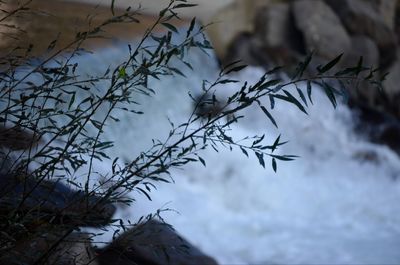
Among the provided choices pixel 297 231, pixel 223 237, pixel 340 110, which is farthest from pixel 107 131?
pixel 340 110

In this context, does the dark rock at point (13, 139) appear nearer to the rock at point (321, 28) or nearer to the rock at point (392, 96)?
the rock at point (321, 28)

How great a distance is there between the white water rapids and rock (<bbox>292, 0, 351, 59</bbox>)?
120 centimetres

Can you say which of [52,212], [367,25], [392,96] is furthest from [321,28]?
[52,212]

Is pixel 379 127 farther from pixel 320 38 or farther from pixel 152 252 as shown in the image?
pixel 152 252

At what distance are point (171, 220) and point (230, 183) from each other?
50.3 inches

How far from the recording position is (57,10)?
4.87 meters

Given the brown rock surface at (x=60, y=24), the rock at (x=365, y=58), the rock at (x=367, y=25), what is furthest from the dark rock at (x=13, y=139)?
the rock at (x=367, y=25)

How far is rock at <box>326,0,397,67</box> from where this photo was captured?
9492 mm

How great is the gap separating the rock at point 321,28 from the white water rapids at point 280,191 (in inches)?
47.3

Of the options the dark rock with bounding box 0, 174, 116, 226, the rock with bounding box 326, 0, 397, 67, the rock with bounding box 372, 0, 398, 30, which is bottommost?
the dark rock with bounding box 0, 174, 116, 226

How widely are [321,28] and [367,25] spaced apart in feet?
2.97

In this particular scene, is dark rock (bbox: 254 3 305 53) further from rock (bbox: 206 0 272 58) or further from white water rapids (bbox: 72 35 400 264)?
white water rapids (bbox: 72 35 400 264)

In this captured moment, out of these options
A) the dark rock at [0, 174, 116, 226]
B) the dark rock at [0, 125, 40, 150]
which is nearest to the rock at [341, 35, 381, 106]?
the dark rock at [0, 125, 40, 150]

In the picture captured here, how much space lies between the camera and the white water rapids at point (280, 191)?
4.57m
